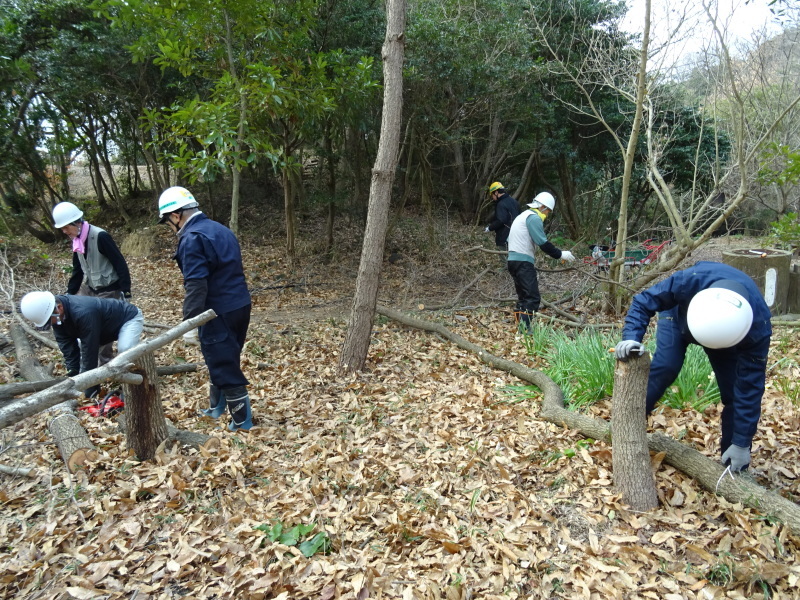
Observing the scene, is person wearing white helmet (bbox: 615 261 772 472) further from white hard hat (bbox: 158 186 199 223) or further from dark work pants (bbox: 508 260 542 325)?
dark work pants (bbox: 508 260 542 325)

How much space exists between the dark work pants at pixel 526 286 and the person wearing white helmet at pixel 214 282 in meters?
3.57

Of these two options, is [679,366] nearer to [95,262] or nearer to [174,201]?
[174,201]

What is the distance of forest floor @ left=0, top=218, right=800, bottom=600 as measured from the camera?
2408 mm

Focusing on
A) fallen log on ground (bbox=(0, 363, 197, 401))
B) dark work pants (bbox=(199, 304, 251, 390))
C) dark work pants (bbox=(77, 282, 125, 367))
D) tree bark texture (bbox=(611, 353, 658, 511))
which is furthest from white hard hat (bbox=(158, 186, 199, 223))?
tree bark texture (bbox=(611, 353, 658, 511))

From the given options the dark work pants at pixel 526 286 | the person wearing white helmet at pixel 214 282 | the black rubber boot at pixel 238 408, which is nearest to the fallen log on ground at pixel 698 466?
the dark work pants at pixel 526 286

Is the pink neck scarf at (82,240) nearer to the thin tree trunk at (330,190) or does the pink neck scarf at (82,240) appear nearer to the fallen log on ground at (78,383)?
the fallen log on ground at (78,383)

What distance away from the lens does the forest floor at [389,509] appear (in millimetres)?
2408

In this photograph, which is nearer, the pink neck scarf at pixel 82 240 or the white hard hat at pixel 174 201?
the white hard hat at pixel 174 201

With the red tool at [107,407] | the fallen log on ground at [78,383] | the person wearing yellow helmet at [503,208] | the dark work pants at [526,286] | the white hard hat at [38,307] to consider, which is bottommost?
the red tool at [107,407]

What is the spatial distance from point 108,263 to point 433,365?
3.35 meters

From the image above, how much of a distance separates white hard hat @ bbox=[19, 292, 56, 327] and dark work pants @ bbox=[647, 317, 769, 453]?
413 cm

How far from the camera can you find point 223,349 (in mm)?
3818

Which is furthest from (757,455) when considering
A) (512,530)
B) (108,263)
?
(108,263)

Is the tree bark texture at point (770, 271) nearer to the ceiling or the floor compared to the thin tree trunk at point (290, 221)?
nearer to the floor
